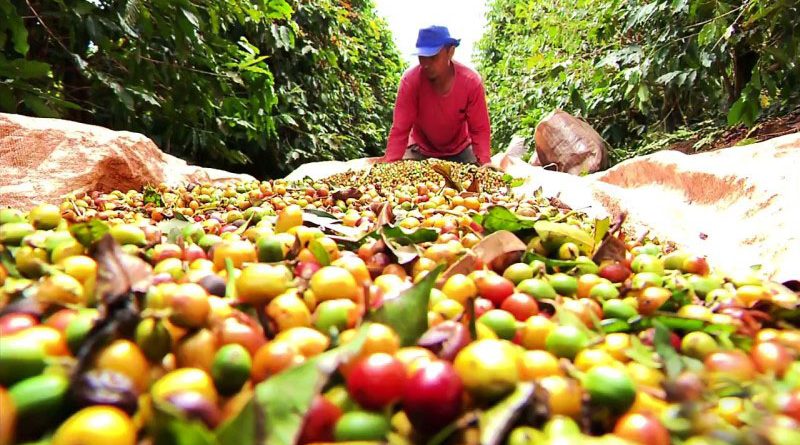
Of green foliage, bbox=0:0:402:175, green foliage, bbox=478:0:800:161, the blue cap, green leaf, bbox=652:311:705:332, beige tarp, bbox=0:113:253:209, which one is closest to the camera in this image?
green leaf, bbox=652:311:705:332

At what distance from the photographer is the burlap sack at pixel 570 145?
7175 millimetres

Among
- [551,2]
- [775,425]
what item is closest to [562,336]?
[775,425]

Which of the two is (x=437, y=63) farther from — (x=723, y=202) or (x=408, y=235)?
(x=408, y=235)

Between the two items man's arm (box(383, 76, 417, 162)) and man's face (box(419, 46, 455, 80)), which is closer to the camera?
man's face (box(419, 46, 455, 80))

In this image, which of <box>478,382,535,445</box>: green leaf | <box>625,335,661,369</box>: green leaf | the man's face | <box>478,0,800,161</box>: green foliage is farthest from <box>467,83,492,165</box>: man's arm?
<box>478,382,535,445</box>: green leaf

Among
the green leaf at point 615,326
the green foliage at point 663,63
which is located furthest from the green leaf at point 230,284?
the green foliage at point 663,63

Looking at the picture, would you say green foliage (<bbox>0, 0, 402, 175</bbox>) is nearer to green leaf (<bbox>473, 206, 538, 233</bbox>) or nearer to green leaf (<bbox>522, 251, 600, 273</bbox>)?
green leaf (<bbox>473, 206, 538, 233</bbox>)

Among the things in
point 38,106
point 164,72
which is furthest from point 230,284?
point 164,72

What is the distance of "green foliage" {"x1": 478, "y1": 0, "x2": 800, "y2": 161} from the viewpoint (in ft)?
13.3

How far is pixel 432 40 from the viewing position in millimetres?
4844

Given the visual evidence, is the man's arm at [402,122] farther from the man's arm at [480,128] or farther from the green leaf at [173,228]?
the green leaf at [173,228]

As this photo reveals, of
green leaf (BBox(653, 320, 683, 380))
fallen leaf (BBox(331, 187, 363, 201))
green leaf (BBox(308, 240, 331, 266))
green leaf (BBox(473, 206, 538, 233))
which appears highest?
green leaf (BBox(653, 320, 683, 380))

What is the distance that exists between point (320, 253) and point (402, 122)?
→ 4404 mm

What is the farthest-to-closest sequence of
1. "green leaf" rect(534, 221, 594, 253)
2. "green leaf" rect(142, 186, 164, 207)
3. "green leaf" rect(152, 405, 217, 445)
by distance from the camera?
"green leaf" rect(142, 186, 164, 207), "green leaf" rect(534, 221, 594, 253), "green leaf" rect(152, 405, 217, 445)
